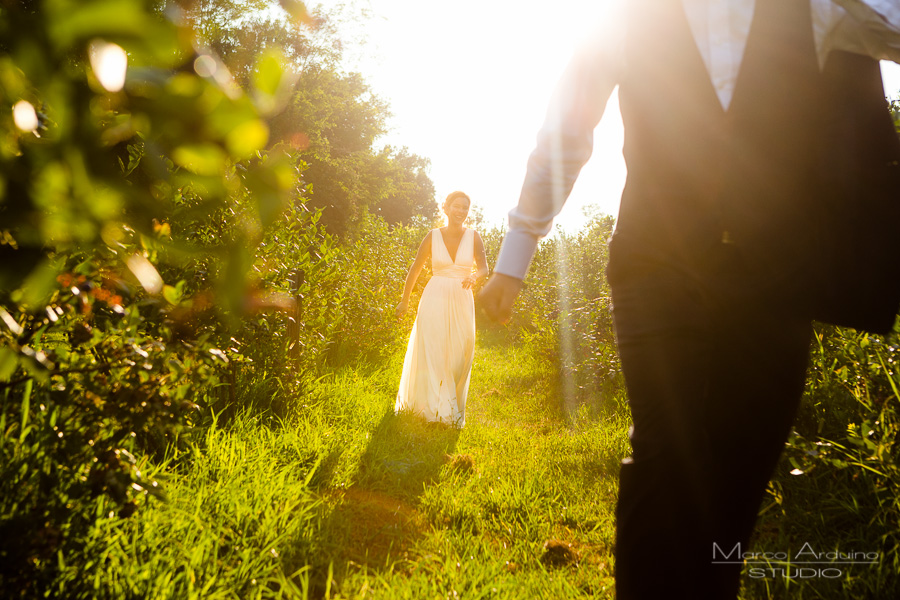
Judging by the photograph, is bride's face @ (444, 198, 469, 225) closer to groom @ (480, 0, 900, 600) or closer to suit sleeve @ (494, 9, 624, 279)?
suit sleeve @ (494, 9, 624, 279)

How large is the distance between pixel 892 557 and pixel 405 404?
396 centimetres

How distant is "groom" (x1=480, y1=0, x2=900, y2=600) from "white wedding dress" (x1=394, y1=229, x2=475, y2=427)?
12.2 ft

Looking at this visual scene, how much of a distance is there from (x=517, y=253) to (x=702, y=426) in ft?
2.47

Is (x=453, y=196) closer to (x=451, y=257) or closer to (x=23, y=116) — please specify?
(x=451, y=257)

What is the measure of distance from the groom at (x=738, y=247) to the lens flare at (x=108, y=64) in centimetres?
135

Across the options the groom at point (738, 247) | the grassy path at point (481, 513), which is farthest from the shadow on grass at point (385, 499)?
the groom at point (738, 247)

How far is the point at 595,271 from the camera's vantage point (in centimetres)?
792

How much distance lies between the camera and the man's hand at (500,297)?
5.80 ft

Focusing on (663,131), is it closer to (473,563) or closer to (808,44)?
(808,44)

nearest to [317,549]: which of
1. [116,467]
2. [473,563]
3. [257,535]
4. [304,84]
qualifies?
[257,535]

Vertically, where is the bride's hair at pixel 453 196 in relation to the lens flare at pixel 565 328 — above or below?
above

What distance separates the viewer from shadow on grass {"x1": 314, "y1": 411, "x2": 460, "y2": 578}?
7.95 feet

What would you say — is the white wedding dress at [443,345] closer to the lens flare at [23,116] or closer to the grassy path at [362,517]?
the grassy path at [362,517]

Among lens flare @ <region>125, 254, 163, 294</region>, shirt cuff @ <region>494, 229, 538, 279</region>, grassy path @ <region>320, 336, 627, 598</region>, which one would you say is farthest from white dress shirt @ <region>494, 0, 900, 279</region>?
grassy path @ <region>320, 336, 627, 598</region>
